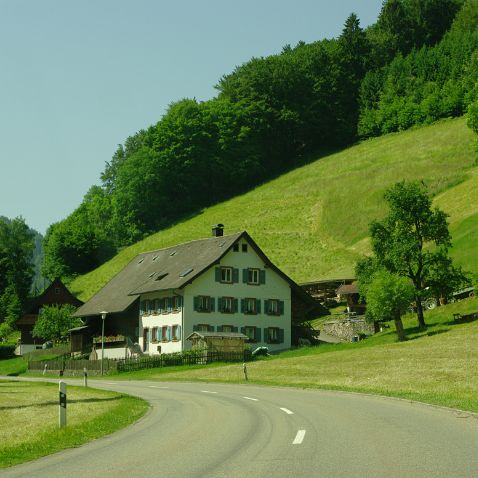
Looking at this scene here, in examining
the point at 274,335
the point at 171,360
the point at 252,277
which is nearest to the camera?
the point at 171,360

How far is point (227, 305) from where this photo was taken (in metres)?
72.9

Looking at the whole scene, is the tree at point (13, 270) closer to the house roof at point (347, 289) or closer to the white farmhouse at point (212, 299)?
the white farmhouse at point (212, 299)

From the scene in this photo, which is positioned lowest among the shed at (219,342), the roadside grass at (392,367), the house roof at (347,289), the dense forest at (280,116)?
the roadside grass at (392,367)

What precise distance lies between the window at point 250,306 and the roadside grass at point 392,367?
9804 millimetres

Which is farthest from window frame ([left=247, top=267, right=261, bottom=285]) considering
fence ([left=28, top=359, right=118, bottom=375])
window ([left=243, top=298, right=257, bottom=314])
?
fence ([left=28, top=359, right=118, bottom=375])

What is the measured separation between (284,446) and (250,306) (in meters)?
60.0

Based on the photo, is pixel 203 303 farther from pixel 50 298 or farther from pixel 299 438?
pixel 299 438

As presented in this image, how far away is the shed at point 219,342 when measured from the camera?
6338cm

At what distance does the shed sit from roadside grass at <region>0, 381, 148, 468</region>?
91.0ft

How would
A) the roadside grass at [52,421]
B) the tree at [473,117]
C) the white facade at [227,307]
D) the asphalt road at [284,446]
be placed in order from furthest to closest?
the white facade at [227,307] < the tree at [473,117] < the roadside grass at [52,421] < the asphalt road at [284,446]

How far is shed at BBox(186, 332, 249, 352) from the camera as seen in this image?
63375mm

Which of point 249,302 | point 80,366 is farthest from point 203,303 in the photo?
Result: point 80,366

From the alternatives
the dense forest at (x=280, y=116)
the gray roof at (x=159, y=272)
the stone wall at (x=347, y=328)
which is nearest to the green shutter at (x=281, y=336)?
the stone wall at (x=347, y=328)

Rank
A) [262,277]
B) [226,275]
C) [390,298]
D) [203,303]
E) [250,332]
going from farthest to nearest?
[262,277] < [250,332] < [226,275] < [203,303] < [390,298]
